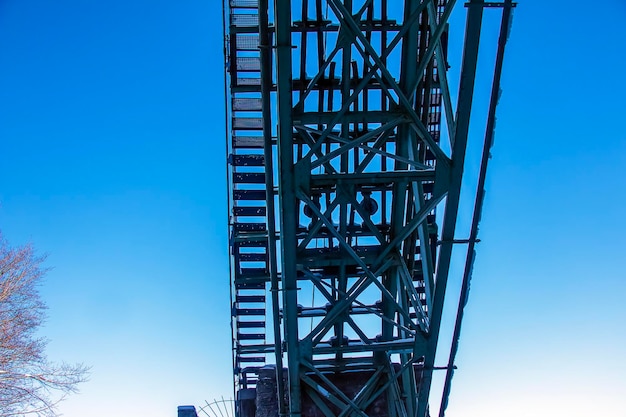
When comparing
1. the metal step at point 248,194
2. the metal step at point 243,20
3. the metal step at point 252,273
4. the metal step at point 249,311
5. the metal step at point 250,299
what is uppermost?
Result: the metal step at point 243,20

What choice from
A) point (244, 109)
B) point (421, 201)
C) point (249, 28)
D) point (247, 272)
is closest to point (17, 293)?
point (247, 272)

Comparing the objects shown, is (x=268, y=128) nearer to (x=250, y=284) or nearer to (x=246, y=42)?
(x=246, y=42)

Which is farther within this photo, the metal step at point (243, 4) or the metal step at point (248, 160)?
the metal step at point (248, 160)

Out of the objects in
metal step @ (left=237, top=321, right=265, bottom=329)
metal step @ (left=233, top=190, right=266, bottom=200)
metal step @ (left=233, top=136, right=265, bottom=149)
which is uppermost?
metal step @ (left=233, top=136, right=265, bottom=149)

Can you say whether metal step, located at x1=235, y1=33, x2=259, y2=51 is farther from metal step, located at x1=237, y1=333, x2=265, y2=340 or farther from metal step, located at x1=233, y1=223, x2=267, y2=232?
metal step, located at x1=237, y1=333, x2=265, y2=340

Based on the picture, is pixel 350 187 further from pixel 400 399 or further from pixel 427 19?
pixel 400 399

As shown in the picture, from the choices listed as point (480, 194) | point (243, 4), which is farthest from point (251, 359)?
point (243, 4)

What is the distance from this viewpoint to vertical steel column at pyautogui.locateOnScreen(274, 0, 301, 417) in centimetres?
630

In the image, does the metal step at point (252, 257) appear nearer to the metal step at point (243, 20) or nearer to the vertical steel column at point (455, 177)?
the vertical steel column at point (455, 177)

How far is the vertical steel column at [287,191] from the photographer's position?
630cm

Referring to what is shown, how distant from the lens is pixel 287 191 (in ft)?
23.1

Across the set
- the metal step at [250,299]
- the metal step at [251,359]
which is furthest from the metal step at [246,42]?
the metal step at [251,359]

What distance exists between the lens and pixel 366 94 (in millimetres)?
8180

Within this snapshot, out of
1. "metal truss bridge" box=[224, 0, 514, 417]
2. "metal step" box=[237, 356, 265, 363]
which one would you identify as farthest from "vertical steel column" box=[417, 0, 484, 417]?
"metal step" box=[237, 356, 265, 363]
